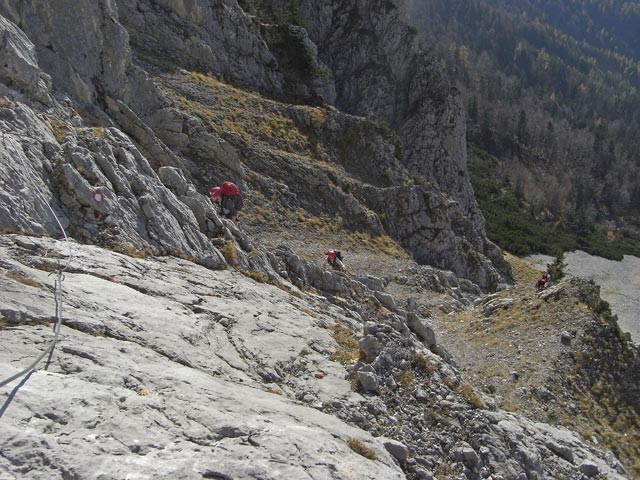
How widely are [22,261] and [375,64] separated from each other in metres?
64.8

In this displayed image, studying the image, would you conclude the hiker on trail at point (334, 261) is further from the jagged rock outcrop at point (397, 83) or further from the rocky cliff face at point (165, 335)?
the jagged rock outcrop at point (397, 83)

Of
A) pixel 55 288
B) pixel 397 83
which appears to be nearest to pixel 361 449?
pixel 55 288

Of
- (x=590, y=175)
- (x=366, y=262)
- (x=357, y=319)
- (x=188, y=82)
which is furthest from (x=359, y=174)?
(x=590, y=175)

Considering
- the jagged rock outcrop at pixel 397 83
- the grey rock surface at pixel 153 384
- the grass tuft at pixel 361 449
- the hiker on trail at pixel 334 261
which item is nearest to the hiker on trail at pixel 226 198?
the hiker on trail at pixel 334 261

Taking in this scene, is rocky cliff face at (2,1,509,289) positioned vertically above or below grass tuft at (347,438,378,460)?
above

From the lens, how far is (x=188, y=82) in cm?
3991

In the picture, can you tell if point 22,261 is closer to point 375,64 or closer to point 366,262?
point 366,262

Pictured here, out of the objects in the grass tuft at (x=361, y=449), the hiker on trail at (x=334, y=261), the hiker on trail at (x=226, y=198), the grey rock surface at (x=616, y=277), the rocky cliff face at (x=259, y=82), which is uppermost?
the rocky cliff face at (x=259, y=82)

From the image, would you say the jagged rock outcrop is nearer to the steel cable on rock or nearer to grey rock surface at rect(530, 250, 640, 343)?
grey rock surface at rect(530, 250, 640, 343)

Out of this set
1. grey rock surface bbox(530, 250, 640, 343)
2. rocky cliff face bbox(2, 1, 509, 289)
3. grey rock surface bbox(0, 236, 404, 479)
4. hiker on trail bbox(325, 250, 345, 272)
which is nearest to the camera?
grey rock surface bbox(0, 236, 404, 479)

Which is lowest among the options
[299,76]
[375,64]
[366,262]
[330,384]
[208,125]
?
[366,262]

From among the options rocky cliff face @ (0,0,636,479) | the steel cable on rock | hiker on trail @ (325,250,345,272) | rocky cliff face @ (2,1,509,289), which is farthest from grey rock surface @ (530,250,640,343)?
the steel cable on rock

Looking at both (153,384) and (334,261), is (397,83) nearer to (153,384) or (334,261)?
(334,261)

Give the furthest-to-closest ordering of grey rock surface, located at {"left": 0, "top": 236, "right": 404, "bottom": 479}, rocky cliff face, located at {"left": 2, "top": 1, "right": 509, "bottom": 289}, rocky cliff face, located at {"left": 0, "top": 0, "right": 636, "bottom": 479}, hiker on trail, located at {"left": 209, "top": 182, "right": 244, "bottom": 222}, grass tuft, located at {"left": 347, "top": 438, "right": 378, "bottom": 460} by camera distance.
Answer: rocky cliff face, located at {"left": 2, "top": 1, "right": 509, "bottom": 289}, hiker on trail, located at {"left": 209, "top": 182, "right": 244, "bottom": 222}, grass tuft, located at {"left": 347, "top": 438, "right": 378, "bottom": 460}, rocky cliff face, located at {"left": 0, "top": 0, "right": 636, "bottom": 479}, grey rock surface, located at {"left": 0, "top": 236, "right": 404, "bottom": 479}
